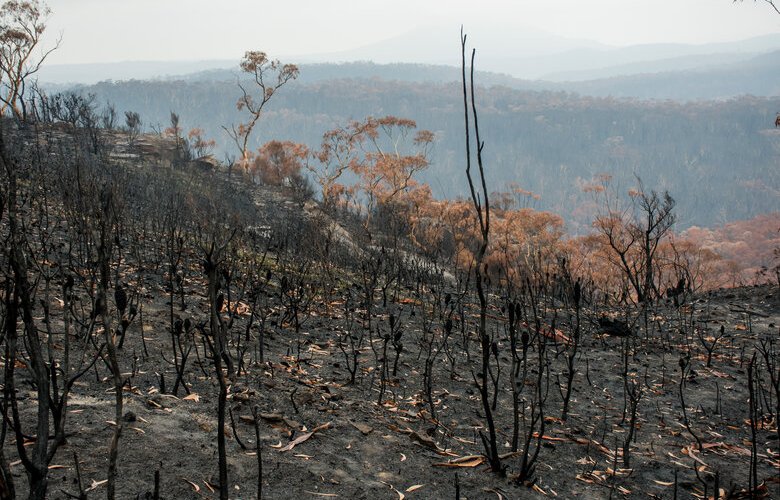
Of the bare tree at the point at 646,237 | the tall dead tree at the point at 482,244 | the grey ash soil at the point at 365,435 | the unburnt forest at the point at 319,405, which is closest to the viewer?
the tall dead tree at the point at 482,244

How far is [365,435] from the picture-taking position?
365 centimetres

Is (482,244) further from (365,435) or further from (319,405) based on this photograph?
(319,405)

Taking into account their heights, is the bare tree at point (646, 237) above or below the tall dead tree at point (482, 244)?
below

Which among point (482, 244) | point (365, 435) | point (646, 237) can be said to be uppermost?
point (482, 244)

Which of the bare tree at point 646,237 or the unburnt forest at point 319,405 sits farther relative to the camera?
the bare tree at point 646,237

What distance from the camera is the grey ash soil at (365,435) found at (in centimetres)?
281

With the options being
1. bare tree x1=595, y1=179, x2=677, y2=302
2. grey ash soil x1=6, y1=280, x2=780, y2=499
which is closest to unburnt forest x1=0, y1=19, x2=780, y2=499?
grey ash soil x1=6, y1=280, x2=780, y2=499

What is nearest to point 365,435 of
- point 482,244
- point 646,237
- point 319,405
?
point 319,405

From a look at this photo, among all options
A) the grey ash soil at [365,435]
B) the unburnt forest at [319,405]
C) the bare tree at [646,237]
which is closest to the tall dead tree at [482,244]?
the unburnt forest at [319,405]

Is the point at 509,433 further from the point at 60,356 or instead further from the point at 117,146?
the point at 117,146

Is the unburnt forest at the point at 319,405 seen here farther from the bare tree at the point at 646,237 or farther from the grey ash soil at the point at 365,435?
the bare tree at the point at 646,237

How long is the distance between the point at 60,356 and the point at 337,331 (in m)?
3.49

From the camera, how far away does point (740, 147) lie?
184 m

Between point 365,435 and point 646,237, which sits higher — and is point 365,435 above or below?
above
